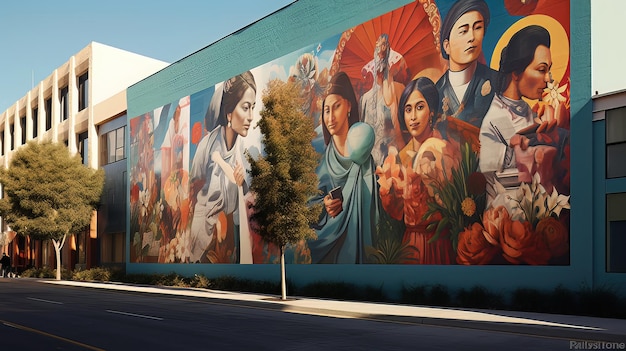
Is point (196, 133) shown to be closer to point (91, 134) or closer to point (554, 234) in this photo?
point (91, 134)

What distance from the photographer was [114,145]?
1763 inches

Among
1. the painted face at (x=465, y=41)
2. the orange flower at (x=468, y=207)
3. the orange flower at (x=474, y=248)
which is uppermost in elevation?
the painted face at (x=465, y=41)

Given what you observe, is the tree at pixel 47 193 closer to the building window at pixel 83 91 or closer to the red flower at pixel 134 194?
the red flower at pixel 134 194

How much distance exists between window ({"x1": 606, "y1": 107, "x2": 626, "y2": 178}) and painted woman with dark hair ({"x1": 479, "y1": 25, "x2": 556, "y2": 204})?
1501 mm

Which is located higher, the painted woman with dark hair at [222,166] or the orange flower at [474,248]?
the painted woman with dark hair at [222,166]

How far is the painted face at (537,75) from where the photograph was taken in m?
18.4

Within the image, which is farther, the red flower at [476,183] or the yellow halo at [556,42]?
the red flower at [476,183]

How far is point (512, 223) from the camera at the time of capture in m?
18.7

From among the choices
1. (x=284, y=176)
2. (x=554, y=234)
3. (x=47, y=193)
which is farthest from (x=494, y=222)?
(x=47, y=193)

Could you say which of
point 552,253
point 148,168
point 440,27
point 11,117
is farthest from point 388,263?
point 11,117

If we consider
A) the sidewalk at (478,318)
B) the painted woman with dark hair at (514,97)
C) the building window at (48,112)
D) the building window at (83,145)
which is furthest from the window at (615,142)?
the building window at (48,112)

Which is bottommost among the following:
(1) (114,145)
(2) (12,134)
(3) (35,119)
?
(1) (114,145)

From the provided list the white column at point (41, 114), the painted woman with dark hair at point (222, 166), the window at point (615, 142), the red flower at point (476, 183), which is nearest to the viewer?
the window at point (615, 142)

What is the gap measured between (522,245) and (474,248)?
1.66 m
